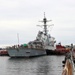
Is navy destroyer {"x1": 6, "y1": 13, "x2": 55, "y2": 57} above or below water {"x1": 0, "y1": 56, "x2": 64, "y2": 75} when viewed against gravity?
above

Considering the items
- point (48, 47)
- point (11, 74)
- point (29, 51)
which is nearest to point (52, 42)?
point (48, 47)

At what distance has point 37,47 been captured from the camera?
102m

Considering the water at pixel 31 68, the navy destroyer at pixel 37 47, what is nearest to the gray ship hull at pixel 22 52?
→ the navy destroyer at pixel 37 47

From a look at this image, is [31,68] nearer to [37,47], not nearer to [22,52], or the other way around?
[22,52]

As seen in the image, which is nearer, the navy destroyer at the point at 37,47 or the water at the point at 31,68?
the water at the point at 31,68

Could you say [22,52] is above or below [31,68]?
above

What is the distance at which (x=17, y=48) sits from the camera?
95062 mm

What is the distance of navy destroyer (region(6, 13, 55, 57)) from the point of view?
9600cm

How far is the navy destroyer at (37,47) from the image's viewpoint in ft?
Answer: 315

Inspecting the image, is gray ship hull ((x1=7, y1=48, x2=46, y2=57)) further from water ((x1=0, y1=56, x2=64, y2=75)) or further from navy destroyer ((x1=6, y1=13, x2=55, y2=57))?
water ((x1=0, y1=56, x2=64, y2=75))

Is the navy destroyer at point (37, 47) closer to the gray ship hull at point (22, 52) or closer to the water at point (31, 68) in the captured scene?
the gray ship hull at point (22, 52)

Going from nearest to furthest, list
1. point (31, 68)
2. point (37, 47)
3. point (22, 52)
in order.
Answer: point (31, 68) < point (22, 52) < point (37, 47)

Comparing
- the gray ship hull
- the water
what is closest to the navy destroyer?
the gray ship hull

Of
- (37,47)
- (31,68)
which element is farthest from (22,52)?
(31,68)
